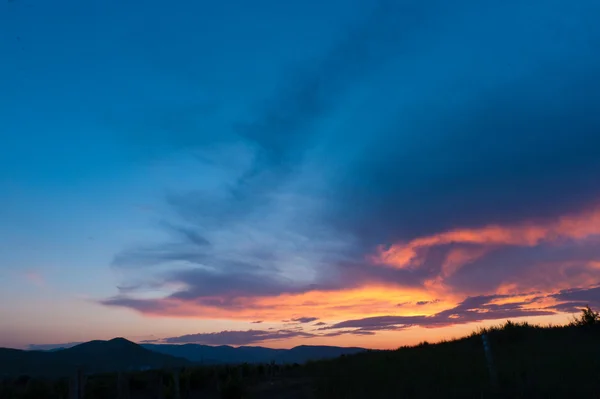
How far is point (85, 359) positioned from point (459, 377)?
4829 inches

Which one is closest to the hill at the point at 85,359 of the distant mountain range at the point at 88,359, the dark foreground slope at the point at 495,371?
the distant mountain range at the point at 88,359

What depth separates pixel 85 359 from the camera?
118688mm

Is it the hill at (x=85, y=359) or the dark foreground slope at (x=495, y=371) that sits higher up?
the dark foreground slope at (x=495, y=371)

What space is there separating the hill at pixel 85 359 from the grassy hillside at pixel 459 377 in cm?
4500

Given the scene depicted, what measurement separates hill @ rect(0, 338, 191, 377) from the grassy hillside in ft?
148

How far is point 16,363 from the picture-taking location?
91938mm

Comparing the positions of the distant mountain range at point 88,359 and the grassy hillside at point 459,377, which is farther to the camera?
the distant mountain range at point 88,359

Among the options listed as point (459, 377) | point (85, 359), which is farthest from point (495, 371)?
point (85, 359)

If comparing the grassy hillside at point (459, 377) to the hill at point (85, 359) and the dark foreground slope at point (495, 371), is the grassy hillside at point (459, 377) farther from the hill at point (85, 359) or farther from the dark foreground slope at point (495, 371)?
the hill at point (85, 359)

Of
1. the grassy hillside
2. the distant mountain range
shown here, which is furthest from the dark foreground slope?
the distant mountain range

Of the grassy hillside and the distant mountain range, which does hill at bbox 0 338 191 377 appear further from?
the grassy hillside

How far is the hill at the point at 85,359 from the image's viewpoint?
284ft

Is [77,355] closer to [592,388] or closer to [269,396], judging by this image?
[269,396]

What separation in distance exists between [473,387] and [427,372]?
5.26 m
